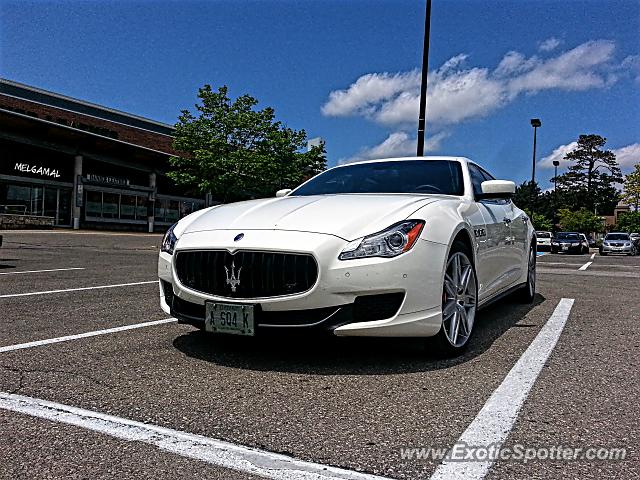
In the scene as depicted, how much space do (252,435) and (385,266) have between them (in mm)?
1232

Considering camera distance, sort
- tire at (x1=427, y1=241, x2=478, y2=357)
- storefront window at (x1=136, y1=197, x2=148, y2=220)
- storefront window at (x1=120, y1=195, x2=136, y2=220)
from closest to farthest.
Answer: tire at (x1=427, y1=241, x2=478, y2=357), storefront window at (x1=120, y1=195, x2=136, y2=220), storefront window at (x1=136, y1=197, x2=148, y2=220)

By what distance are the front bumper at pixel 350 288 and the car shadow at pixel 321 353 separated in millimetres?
160

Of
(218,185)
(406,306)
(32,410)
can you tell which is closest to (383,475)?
(406,306)

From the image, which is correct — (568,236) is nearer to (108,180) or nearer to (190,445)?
(108,180)

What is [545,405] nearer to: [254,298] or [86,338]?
A: [254,298]

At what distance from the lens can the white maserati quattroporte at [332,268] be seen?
3051mm

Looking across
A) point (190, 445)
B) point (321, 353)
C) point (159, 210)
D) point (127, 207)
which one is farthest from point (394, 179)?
point (159, 210)

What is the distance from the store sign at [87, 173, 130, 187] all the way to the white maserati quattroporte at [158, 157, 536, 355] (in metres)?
31.6

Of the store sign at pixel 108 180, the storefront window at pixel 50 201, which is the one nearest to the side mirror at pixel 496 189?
the storefront window at pixel 50 201

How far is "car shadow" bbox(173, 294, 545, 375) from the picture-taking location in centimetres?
320

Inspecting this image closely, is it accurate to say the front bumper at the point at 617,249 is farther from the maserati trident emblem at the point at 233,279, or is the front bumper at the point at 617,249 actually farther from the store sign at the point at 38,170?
the maserati trident emblem at the point at 233,279

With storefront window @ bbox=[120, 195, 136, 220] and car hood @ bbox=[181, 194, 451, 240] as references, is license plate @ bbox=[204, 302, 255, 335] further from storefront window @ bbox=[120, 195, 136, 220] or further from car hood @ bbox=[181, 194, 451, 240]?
storefront window @ bbox=[120, 195, 136, 220]

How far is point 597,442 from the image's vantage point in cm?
218

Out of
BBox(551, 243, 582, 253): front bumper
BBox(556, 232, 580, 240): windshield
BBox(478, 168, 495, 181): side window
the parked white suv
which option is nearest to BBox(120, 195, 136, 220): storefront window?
the parked white suv
